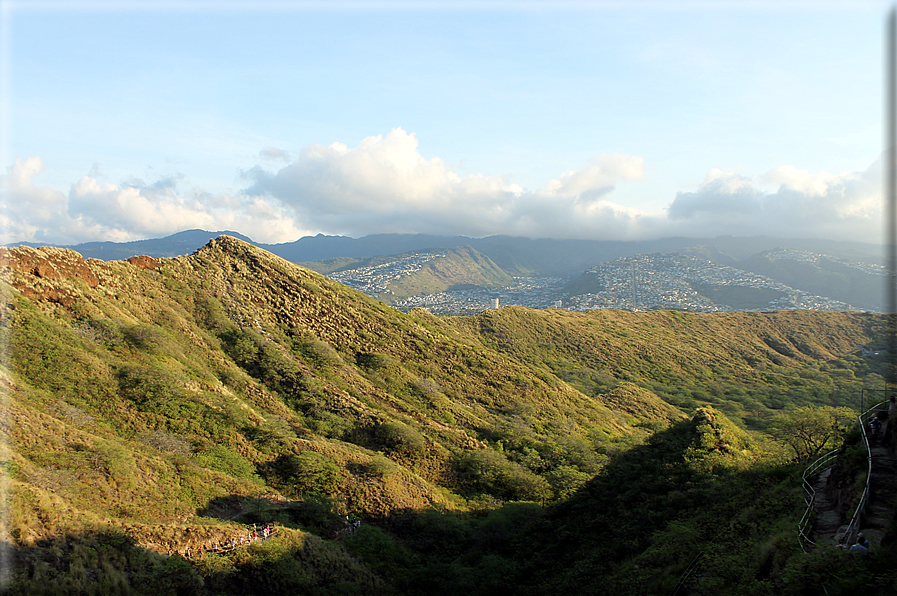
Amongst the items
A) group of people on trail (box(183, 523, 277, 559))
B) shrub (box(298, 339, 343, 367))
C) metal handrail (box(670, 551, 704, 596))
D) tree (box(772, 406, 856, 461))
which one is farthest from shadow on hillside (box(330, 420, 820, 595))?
shrub (box(298, 339, 343, 367))

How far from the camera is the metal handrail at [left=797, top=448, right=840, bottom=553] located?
493 inches

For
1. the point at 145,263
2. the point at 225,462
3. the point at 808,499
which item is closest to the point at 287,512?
the point at 225,462

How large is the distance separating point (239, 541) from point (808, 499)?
23461 mm

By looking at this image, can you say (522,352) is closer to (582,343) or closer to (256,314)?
(582,343)

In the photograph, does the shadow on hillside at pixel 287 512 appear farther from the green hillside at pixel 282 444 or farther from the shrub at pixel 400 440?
the shrub at pixel 400 440

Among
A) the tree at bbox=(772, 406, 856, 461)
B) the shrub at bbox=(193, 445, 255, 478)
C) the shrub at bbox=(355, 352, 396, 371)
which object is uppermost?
the shrub at bbox=(355, 352, 396, 371)

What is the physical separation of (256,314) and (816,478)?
41423mm

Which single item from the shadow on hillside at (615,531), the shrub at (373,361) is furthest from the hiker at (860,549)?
the shrub at (373,361)

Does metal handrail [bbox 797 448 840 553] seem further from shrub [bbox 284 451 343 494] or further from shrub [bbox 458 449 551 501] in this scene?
shrub [bbox 284 451 343 494]

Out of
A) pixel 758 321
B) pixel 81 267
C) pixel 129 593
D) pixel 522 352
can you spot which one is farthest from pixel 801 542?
pixel 758 321

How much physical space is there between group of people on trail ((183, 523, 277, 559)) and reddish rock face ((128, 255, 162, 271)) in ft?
96.6

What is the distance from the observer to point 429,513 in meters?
26.1

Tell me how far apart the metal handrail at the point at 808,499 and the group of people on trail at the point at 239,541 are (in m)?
20.4

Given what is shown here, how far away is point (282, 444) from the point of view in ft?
88.7
